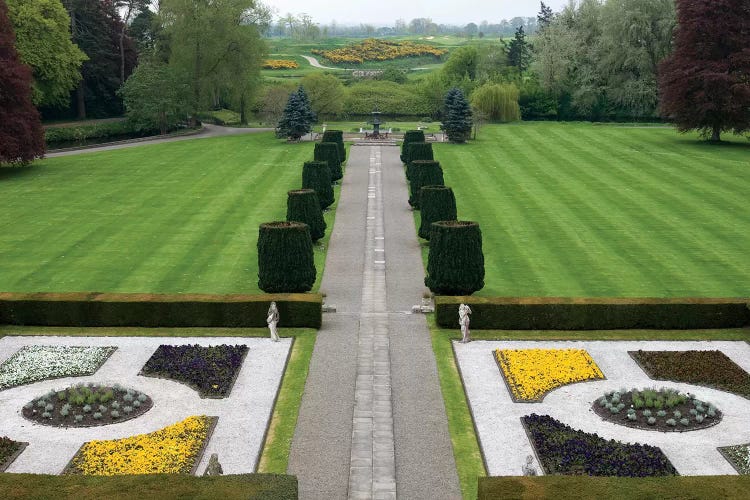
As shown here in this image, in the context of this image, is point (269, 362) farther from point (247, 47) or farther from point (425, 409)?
point (247, 47)

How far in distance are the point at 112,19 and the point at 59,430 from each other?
86.1m

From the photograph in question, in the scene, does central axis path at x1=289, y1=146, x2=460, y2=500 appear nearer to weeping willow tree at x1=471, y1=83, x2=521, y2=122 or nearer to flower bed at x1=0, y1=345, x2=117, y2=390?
flower bed at x1=0, y1=345, x2=117, y2=390

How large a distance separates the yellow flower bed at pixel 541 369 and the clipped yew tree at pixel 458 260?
495 cm

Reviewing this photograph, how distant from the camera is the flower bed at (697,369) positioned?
27.6m

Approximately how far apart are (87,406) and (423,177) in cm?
3056

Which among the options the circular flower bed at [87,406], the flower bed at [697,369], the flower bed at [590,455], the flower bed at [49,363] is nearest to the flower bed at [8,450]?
the circular flower bed at [87,406]

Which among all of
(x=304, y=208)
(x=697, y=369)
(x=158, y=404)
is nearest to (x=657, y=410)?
(x=697, y=369)

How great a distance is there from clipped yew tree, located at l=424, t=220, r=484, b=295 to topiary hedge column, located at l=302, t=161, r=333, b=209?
55.3 feet

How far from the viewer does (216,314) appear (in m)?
32.8

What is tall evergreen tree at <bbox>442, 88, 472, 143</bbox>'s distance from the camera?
3063 inches

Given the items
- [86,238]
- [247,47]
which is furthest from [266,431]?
[247,47]

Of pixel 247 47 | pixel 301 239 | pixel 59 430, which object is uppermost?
pixel 247 47

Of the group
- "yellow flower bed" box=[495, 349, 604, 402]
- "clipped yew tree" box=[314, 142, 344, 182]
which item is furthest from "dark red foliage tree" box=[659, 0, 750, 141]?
"yellow flower bed" box=[495, 349, 604, 402]

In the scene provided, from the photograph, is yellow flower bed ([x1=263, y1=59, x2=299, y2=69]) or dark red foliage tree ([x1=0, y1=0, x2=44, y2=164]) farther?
yellow flower bed ([x1=263, y1=59, x2=299, y2=69])
